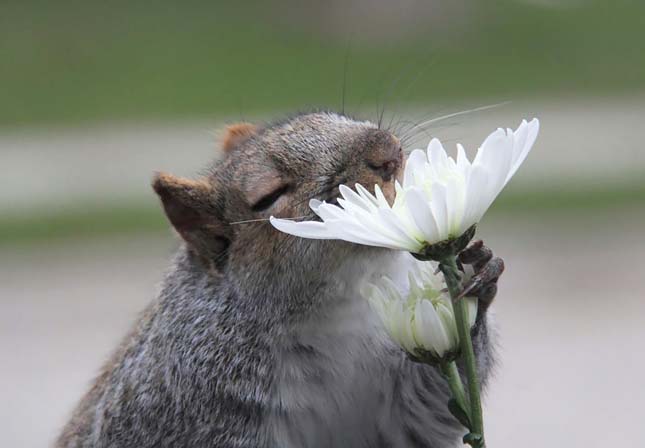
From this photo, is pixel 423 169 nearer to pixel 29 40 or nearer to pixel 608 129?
pixel 608 129

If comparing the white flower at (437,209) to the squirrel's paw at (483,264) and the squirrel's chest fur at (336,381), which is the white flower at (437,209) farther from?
the squirrel's chest fur at (336,381)

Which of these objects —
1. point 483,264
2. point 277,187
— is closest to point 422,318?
point 483,264

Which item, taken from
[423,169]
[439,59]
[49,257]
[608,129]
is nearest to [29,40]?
[439,59]

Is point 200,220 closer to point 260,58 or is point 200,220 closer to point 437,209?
point 437,209

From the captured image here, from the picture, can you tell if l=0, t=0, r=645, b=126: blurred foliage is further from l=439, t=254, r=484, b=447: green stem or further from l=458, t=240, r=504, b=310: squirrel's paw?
l=439, t=254, r=484, b=447: green stem

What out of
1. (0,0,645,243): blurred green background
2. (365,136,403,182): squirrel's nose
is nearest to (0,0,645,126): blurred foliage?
(0,0,645,243): blurred green background

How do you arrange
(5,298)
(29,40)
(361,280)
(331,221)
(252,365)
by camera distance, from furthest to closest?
(29,40) → (5,298) → (252,365) → (361,280) → (331,221)

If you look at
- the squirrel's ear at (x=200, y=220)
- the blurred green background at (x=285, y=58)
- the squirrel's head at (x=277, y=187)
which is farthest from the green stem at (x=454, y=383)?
the blurred green background at (x=285, y=58)
